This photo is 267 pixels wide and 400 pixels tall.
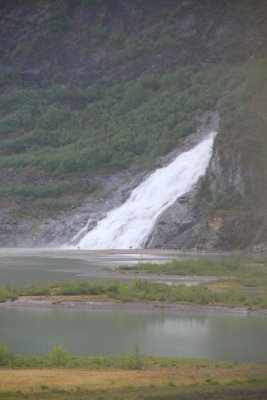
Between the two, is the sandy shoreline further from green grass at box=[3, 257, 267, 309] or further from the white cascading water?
the white cascading water

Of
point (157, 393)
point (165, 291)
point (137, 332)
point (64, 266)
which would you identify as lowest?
point (157, 393)

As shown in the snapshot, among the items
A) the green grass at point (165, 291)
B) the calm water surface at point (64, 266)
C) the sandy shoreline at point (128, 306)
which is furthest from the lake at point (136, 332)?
the calm water surface at point (64, 266)

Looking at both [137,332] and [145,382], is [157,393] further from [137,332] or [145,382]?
[137,332]

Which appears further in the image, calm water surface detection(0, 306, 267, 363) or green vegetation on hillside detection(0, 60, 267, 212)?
green vegetation on hillside detection(0, 60, 267, 212)

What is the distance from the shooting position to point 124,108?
166250 millimetres

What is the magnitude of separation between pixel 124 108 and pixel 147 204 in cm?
4702

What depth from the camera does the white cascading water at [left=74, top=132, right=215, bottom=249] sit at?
11612cm

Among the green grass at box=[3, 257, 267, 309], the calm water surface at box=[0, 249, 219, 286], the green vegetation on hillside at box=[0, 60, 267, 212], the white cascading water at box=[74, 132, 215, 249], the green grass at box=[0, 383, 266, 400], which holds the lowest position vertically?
the green grass at box=[0, 383, 266, 400]

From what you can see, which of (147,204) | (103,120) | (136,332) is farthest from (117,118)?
(136,332)

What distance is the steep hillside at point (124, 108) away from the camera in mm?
109375

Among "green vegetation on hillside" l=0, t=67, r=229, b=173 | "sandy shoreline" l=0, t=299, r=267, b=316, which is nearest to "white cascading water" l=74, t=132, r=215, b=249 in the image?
"green vegetation on hillside" l=0, t=67, r=229, b=173

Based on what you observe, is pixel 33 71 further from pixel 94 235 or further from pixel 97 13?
pixel 94 235

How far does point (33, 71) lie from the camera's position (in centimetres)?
18512

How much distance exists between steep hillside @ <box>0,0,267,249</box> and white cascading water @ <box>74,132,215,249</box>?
348 cm
